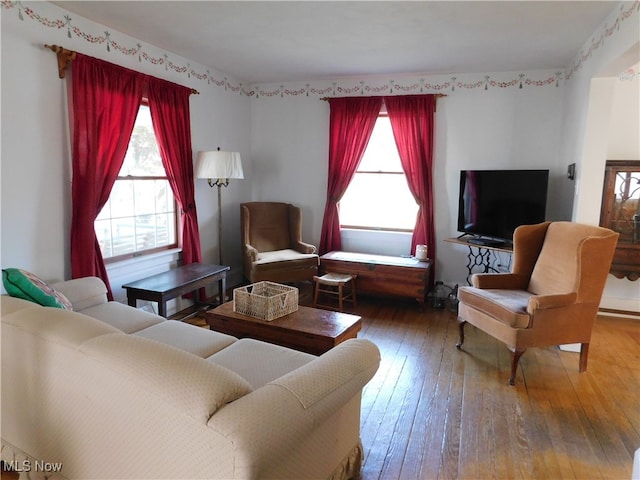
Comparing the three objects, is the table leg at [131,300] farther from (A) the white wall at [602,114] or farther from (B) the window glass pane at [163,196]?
(A) the white wall at [602,114]

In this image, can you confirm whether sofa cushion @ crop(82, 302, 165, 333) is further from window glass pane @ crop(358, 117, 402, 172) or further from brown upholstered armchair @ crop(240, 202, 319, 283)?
window glass pane @ crop(358, 117, 402, 172)

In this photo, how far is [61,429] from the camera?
1.62 meters

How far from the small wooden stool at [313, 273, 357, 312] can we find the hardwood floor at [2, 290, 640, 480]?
624 mm

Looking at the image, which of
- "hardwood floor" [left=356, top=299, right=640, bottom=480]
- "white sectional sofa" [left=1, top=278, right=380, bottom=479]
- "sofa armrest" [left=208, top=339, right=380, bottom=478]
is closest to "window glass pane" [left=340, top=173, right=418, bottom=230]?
"hardwood floor" [left=356, top=299, right=640, bottom=480]

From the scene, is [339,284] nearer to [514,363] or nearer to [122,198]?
[514,363]

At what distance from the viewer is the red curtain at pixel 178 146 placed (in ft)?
12.3

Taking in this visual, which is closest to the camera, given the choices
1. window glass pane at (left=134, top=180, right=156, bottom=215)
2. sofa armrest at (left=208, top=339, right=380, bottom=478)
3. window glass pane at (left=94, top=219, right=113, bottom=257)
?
sofa armrest at (left=208, top=339, right=380, bottom=478)

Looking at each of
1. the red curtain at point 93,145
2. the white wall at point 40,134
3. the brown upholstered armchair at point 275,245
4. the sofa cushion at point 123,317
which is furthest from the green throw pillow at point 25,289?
the brown upholstered armchair at point 275,245

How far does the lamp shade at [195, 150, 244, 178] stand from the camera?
159 inches

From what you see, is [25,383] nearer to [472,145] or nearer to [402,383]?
[402,383]

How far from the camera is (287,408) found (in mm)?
Answer: 1275

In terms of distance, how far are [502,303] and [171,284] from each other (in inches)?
A: 100

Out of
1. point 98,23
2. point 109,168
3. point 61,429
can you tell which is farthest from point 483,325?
point 98,23

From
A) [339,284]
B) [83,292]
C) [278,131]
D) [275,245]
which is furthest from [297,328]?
A: [278,131]
